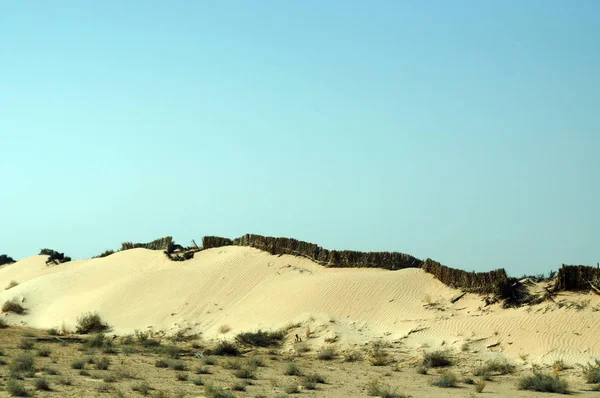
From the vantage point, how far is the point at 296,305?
1115 inches

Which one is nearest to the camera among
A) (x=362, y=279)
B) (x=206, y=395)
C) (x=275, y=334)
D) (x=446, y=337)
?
(x=206, y=395)

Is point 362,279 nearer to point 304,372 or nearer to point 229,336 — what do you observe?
point 229,336

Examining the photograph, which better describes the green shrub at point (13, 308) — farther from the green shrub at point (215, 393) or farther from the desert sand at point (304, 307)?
the green shrub at point (215, 393)

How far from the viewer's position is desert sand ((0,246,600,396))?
882 inches

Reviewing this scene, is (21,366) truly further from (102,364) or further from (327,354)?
(327,354)

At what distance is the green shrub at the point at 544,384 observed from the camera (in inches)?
696

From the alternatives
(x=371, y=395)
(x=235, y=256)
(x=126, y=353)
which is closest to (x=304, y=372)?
(x=371, y=395)

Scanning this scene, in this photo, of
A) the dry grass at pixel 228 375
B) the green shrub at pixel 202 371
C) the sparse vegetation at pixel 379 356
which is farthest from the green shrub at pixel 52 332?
the sparse vegetation at pixel 379 356

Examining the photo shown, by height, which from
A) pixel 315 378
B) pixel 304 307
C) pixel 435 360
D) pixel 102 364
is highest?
pixel 304 307

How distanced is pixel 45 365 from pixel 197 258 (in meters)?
16.2

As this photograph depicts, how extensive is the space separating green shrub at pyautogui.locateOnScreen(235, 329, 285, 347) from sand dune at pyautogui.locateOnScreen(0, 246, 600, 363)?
0.85 meters

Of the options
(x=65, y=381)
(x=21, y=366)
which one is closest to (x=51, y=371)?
(x=21, y=366)

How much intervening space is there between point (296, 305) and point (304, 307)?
45cm

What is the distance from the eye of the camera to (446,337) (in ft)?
Result: 77.1
